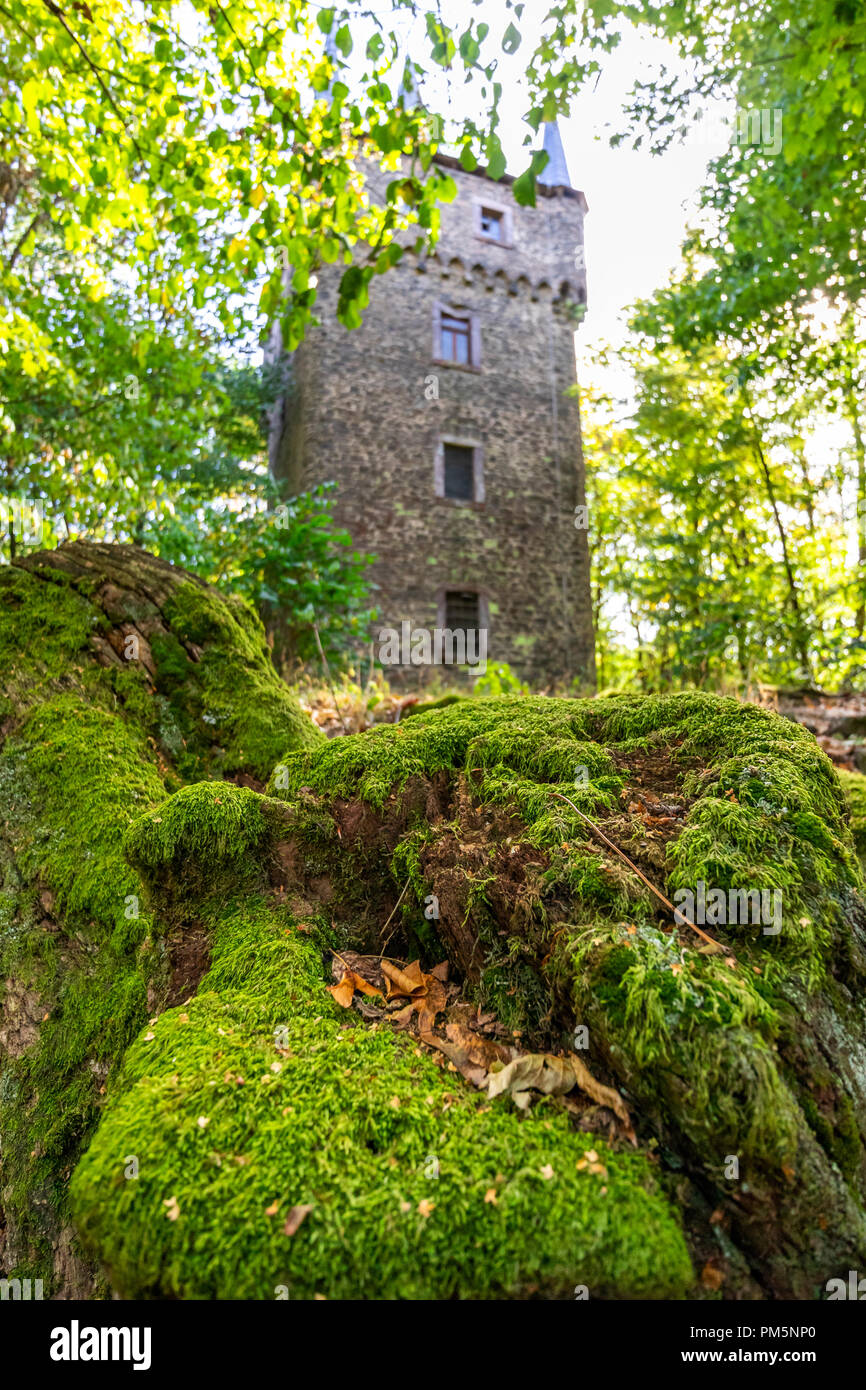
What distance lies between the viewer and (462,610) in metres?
16.4

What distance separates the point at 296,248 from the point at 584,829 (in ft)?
11.3

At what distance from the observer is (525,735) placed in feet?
8.43

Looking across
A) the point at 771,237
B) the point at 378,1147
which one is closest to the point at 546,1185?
the point at 378,1147

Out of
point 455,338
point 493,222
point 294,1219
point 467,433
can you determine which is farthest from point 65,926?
point 493,222

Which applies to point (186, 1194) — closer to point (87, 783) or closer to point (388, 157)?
point (87, 783)

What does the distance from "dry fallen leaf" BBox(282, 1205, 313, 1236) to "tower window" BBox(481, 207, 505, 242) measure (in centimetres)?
2091

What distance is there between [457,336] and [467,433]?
2516 mm

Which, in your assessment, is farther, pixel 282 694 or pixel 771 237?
pixel 771 237

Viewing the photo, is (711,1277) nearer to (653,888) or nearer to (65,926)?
(653,888)

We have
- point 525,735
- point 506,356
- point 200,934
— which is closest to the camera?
point 200,934

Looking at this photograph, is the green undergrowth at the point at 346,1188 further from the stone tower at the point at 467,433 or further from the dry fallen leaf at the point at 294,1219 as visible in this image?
the stone tower at the point at 467,433

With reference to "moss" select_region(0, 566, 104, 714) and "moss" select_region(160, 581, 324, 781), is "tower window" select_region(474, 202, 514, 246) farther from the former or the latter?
"moss" select_region(0, 566, 104, 714)

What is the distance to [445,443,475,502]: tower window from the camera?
16.7 metres

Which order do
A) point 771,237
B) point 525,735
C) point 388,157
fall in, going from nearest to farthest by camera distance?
point 525,735, point 388,157, point 771,237
